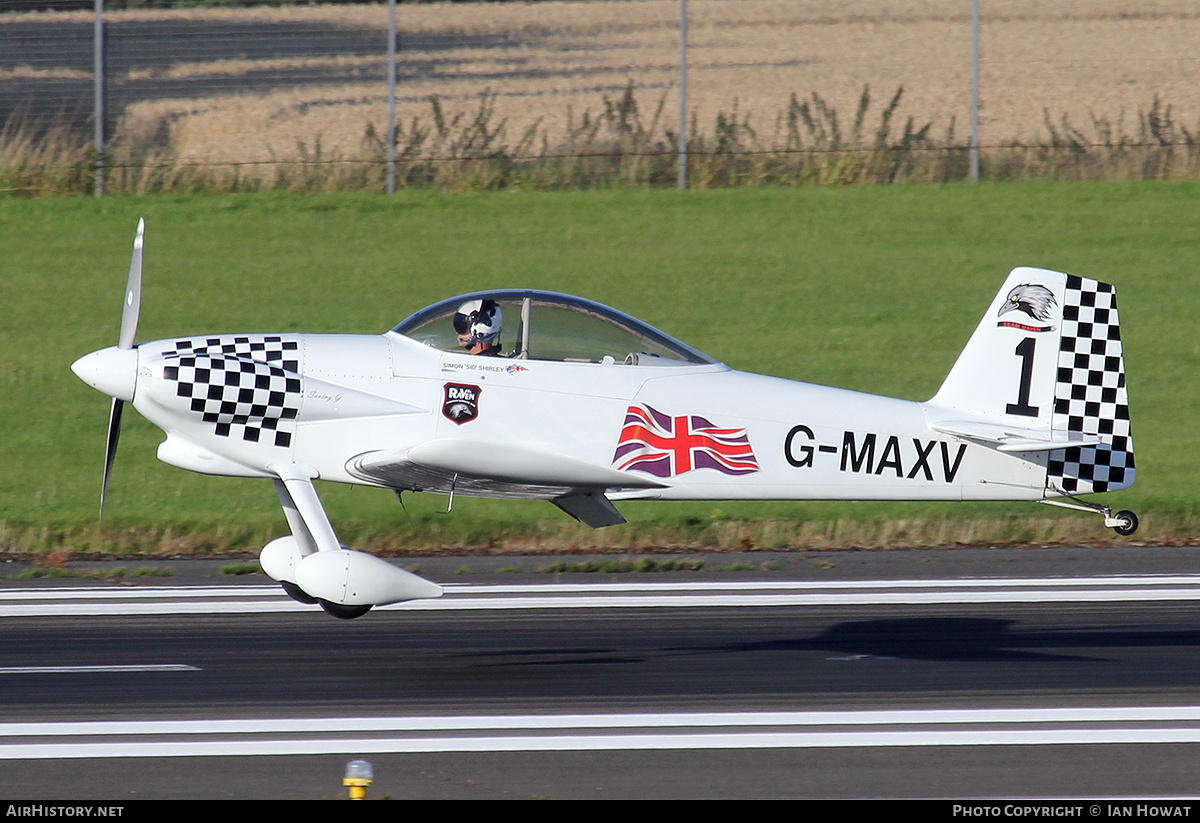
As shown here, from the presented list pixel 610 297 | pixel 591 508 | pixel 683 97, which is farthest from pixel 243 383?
pixel 683 97

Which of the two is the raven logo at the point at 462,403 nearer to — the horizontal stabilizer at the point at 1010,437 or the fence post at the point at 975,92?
the horizontal stabilizer at the point at 1010,437

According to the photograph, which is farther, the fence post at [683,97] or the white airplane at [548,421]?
the fence post at [683,97]

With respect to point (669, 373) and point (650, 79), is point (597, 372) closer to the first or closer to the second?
point (669, 373)

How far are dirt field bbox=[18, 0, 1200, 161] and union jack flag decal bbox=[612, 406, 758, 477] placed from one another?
14.0 m

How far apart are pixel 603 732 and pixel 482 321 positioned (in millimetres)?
2861

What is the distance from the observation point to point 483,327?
9688 millimetres

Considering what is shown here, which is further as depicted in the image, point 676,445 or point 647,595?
point 647,595

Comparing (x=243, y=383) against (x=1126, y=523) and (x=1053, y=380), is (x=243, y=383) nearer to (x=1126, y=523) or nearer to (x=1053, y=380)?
(x=1053, y=380)

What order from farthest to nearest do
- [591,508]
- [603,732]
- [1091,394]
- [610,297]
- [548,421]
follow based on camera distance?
[610,297]
[591,508]
[1091,394]
[548,421]
[603,732]

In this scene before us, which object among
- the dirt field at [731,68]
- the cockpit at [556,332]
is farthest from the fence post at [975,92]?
the cockpit at [556,332]

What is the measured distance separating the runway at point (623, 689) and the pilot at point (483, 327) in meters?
2.14

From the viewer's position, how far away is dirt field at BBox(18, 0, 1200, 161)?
23281 millimetres

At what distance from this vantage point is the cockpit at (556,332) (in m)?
9.70

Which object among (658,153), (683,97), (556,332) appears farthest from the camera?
(658,153)
